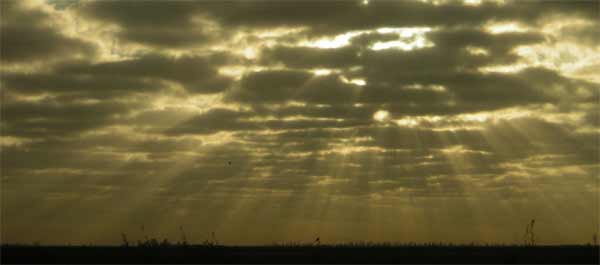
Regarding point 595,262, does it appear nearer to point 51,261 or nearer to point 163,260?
point 163,260

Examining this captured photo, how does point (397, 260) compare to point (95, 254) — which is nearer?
point (397, 260)

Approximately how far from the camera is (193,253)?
277 feet

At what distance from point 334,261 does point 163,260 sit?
50.5 ft

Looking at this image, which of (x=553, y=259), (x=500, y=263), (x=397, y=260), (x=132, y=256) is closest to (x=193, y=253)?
(x=132, y=256)

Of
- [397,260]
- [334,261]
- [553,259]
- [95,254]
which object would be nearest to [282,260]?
[334,261]

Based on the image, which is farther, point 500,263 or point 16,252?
point 16,252

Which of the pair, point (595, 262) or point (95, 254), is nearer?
point (595, 262)

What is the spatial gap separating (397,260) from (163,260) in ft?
69.9

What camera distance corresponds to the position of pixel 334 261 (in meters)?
79.8

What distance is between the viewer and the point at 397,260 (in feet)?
265

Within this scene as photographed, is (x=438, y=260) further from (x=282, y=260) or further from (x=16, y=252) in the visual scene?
(x=16, y=252)

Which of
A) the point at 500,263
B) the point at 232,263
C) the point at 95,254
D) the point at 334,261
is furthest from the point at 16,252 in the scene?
the point at 500,263

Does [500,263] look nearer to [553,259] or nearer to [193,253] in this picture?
[553,259]

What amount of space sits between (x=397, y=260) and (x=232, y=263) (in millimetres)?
15555
